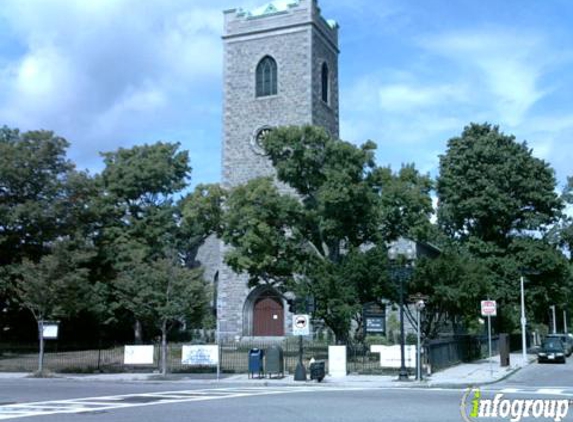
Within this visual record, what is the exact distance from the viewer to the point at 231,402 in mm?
16656

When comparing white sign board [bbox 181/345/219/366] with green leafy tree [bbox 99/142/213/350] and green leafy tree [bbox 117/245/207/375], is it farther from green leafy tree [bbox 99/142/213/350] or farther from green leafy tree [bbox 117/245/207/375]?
green leafy tree [bbox 99/142/213/350]

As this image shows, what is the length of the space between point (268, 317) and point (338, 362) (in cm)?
1828

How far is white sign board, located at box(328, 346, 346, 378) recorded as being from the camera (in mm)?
26391

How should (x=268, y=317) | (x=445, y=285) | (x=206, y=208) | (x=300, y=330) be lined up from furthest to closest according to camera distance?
1. (x=268, y=317)
2. (x=206, y=208)
3. (x=445, y=285)
4. (x=300, y=330)

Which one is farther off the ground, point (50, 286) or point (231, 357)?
point (50, 286)

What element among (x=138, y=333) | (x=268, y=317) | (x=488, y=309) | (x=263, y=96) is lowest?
(x=138, y=333)

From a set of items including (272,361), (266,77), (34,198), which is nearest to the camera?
(272,361)

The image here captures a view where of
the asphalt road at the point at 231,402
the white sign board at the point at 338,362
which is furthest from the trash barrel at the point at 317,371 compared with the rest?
the white sign board at the point at 338,362

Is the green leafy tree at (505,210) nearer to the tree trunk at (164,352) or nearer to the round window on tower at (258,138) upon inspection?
the round window on tower at (258,138)

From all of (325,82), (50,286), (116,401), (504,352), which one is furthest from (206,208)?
(116,401)

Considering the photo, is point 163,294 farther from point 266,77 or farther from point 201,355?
point 266,77

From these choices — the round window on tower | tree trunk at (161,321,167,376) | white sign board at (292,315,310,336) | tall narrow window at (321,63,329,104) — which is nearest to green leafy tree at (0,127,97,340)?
the round window on tower

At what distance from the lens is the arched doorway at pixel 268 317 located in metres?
44.1

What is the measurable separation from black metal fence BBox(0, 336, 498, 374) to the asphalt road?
5979 millimetres
